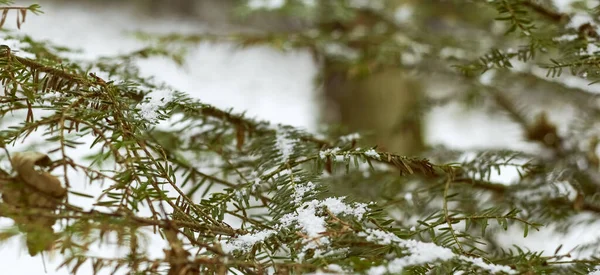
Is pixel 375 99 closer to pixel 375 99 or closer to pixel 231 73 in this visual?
pixel 375 99

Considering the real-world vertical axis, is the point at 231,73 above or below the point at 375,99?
below

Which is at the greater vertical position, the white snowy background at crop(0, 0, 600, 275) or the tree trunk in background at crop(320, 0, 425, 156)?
the tree trunk in background at crop(320, 0, 425, 156)

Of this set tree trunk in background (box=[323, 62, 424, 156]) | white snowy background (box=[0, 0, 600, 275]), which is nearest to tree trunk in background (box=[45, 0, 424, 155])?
tree trunk in background (box=[323, 62, 424, 156])

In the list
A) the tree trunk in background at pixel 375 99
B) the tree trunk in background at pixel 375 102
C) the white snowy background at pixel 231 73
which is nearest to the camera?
the tree trunk in background at pixel 375 102

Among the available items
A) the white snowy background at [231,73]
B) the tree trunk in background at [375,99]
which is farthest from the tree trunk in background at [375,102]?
the white snowy background at [231,73]

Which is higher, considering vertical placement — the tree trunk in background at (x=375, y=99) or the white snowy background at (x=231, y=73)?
the tree trunk in background at (x=375, y=99)

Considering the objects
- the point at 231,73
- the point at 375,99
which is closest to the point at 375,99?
the point at 375,99

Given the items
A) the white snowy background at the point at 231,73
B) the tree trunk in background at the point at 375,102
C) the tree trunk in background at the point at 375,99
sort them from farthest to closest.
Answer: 1. the white snowy background at the point at 231,73
2. the tree trunk in background at the point at 375,99
3. the tree trunk in background at the point at 375,102

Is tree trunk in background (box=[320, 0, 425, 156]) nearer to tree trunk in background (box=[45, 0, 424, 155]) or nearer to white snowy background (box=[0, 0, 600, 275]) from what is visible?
tree trunk in background (box=[45, 0, 424, 155])

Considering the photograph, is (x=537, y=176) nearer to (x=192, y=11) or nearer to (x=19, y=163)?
(x=19, y=163)

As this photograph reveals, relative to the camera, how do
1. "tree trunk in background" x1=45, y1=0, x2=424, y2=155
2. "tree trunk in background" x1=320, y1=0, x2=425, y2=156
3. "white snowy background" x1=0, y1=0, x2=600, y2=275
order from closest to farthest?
"tree trunk in background" x1=45, y1=0, x2=424, y2=155 < "tree trunk in background" x1=320, y1=0, x2=425, y2=156 < "white snowy background" x1=0, y1=0, x2=600, y2=275

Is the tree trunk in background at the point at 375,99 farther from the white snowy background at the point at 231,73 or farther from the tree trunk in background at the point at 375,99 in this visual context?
the white snowy background at the point at 231,73

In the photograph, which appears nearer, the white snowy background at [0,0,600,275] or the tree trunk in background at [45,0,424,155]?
the tree trunk in background at [45,0,424,155]

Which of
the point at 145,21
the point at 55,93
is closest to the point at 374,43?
the point at 55,93
